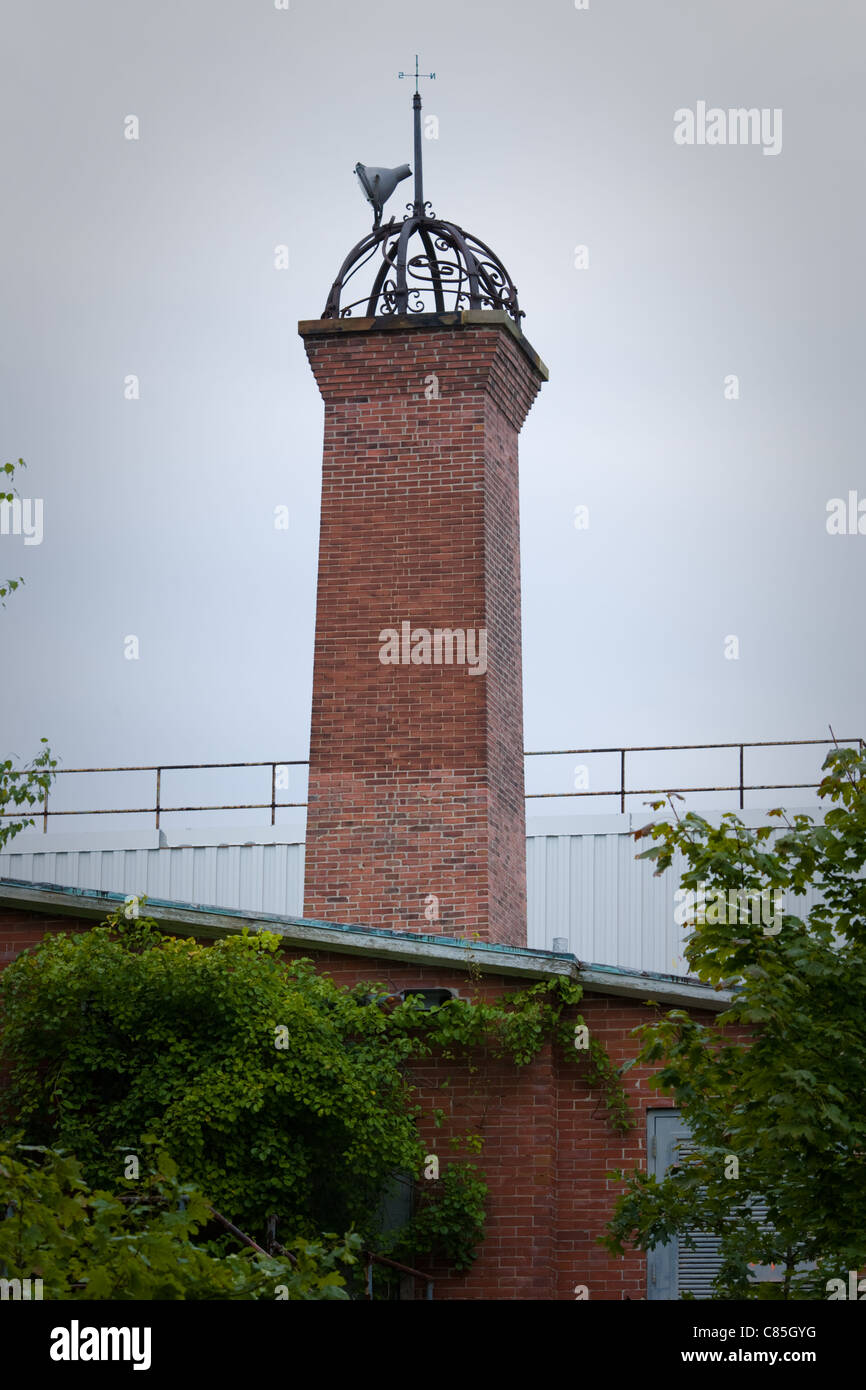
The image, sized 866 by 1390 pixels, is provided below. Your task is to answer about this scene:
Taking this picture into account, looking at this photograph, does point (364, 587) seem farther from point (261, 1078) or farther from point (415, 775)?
point (261, 1078)

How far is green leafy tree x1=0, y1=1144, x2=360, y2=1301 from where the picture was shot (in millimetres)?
6629

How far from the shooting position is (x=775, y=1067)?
31.8ft

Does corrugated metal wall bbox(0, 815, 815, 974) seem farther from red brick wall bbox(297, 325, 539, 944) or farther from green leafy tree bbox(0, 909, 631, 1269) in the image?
green leafy tree bbox(0, 909, 631, 1269)

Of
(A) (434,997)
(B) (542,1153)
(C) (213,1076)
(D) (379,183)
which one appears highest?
(D) (379,183)

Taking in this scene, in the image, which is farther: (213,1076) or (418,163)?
(418,163)

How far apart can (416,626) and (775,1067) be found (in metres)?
9.53

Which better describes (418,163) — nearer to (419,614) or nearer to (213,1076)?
(419,614)

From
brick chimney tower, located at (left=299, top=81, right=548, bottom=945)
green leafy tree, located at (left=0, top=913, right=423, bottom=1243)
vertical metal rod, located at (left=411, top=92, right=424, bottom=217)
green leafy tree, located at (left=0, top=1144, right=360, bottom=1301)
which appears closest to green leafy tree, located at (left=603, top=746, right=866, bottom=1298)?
green leafy tree, located at (left=0, top=913, right=423, bottom=1243)

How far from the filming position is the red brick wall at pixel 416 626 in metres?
18.1

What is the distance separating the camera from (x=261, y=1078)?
1320 centimetres

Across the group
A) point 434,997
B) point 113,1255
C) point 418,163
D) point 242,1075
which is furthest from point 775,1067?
point 418,163

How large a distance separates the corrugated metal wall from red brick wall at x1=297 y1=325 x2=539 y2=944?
4778 millimetres
